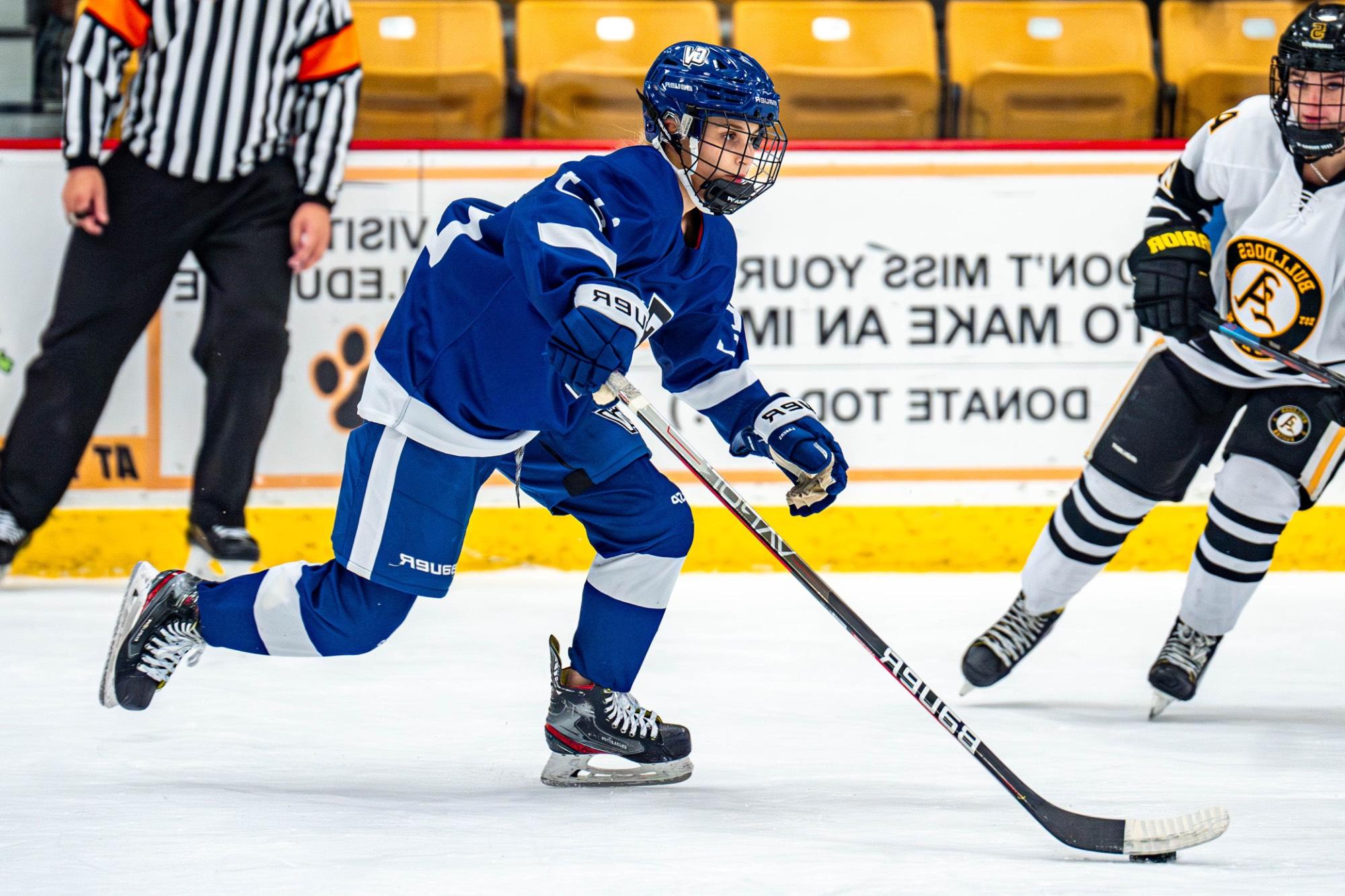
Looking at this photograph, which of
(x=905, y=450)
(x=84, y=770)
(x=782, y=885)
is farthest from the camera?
(x=905, y=450)

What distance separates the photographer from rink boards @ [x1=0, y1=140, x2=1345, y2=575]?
400 centimetres

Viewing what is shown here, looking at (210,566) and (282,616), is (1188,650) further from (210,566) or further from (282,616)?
(210,566)

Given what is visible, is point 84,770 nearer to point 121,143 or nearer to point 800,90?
point 121,143

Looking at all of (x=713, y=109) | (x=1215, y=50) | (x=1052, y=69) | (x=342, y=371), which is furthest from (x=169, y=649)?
(x=1215, y=50)

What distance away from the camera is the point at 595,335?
5.59ft

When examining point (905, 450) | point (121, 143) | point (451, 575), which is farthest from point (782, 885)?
point (121, 143)

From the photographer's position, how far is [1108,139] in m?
4.15

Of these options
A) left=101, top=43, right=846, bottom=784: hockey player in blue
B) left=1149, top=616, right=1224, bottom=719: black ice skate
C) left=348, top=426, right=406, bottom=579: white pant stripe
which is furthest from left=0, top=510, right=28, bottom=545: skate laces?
left=1149, top=616, right=1224, bottom=719: black ice skate

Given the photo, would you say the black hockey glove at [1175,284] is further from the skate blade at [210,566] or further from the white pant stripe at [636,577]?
the skate blade at [210,566]

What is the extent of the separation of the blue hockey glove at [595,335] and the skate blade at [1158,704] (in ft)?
4.13

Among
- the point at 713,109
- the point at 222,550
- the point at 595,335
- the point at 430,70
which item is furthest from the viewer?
the point at 430,70

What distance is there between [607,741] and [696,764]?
0.60 feet

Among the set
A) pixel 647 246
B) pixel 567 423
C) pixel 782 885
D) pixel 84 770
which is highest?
pixel 647 246

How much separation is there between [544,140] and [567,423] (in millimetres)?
2319
